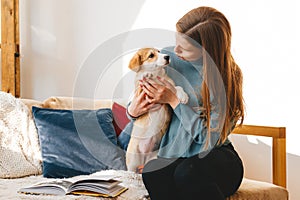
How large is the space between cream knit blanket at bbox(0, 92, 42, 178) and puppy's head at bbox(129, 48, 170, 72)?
794 mm

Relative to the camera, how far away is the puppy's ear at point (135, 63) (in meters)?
1.65

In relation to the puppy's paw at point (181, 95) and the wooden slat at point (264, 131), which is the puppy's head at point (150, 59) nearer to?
the puppy's paw at point (181, 95)

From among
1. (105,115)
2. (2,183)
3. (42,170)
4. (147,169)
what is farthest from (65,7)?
(147,169)

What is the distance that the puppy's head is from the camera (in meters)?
1.63

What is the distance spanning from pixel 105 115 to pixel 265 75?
2.66ft

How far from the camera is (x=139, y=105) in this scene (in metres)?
1.68

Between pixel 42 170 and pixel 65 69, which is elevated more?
pixel 65 69

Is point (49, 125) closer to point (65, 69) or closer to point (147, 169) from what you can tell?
point (147, 169)

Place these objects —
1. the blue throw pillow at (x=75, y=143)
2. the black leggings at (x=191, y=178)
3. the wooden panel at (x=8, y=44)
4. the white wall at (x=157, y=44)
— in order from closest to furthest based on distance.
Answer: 1. the black leggings at (x=191, y=178)
2. the white wall at (x=157, y=44)
3. the blue throw pillow at (x=75, y=143)
4. the wooden panel at (x=8, y=44)

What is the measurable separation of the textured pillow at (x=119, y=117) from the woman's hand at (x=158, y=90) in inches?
21.2

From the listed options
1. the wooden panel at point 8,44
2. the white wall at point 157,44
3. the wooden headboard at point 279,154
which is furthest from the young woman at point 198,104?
the wooden panel at point 8,44

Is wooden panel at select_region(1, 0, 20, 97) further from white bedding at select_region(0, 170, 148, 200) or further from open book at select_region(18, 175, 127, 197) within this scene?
open book at select_region(18, 175, 127, 197)

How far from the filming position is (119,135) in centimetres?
220

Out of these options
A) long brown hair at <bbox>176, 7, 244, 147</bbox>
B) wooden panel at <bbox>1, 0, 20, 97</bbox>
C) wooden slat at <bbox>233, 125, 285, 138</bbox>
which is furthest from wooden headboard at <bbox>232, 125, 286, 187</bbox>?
wooden panel at <bbox>1, 0, 20, 97</bbox>
